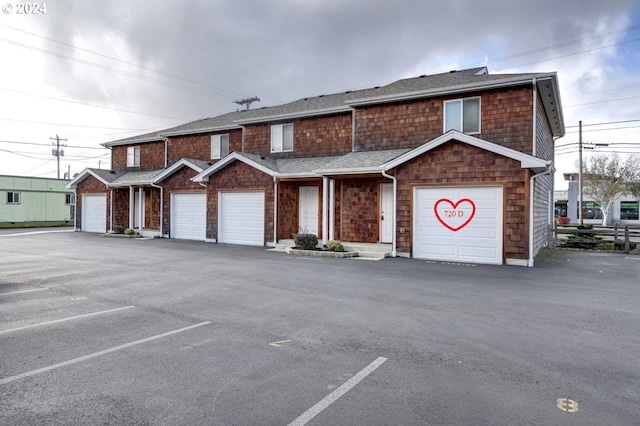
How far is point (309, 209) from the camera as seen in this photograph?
58.9 ft

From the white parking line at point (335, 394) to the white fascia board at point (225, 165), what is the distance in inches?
518

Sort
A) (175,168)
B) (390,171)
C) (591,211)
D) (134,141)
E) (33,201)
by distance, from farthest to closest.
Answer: (591,211) < (33,201) < (134,141) < (175,168) < (390,171)

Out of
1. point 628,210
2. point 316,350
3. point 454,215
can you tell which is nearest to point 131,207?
point 454,215

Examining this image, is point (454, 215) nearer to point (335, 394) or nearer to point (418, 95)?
point (418, 95)

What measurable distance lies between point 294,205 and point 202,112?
2386cm

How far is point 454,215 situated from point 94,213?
913 inches

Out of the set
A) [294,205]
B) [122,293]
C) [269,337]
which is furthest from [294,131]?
[269,337]

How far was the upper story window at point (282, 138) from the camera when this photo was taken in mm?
19062

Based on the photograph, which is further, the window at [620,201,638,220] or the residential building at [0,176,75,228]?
the window at [620,201,638,220]

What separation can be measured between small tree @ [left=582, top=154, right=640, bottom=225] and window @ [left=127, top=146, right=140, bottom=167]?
4139cm

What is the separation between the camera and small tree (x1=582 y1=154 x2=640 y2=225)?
1484 inches

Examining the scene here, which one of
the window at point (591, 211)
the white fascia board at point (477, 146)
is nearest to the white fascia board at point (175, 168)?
the white fascia board at point (477, 146)

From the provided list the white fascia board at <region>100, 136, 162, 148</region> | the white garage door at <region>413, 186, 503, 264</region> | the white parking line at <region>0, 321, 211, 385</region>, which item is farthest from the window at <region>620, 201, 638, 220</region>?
the white parking line at <region>0, 321, 211, 385</region>

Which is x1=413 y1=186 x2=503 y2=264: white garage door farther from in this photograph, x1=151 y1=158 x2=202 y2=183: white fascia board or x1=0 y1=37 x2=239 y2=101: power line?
x1=0 y1=37 x2=239 y2=101: power line
